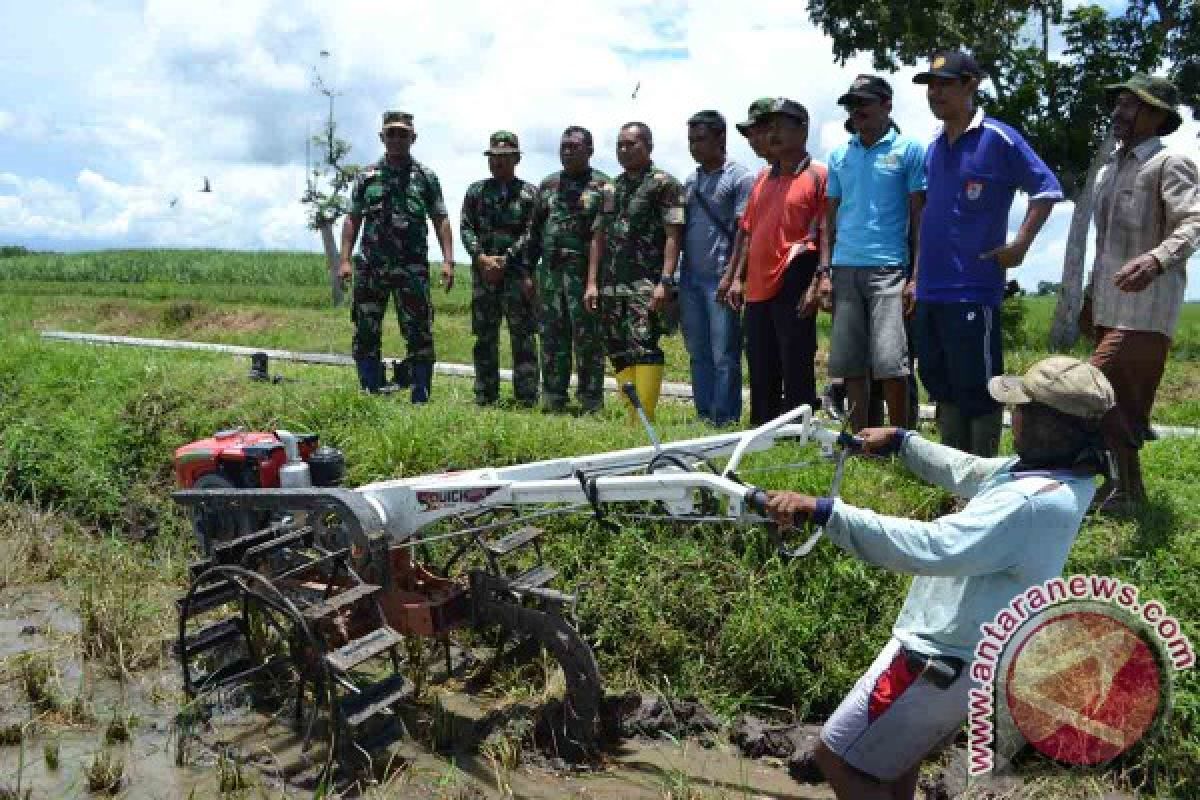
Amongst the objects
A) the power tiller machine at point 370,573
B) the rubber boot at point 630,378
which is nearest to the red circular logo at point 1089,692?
the power tiller machine at point 370,573

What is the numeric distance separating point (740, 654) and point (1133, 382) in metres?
2.04

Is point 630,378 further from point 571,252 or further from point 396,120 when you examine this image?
point 396,120

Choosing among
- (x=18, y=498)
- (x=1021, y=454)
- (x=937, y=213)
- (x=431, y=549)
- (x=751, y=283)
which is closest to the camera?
(x=1021, y=454)

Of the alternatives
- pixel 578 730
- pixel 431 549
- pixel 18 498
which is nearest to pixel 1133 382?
pixel 578 730

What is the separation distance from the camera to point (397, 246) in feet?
25.9

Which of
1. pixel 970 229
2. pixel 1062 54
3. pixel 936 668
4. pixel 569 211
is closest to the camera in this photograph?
pixel 936 668

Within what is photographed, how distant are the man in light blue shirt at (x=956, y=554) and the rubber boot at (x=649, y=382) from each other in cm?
384

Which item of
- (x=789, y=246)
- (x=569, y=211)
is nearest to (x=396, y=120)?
(x=569, y=211)

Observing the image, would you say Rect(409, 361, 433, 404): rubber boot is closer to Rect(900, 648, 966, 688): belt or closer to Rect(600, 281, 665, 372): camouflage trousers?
Rect(600, 281, 665, 372): camouflage trousers

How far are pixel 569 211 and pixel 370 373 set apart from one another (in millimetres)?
1946

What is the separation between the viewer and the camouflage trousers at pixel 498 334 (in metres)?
7.93

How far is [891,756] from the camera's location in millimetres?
3086

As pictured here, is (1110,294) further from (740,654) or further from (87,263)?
(87,263)

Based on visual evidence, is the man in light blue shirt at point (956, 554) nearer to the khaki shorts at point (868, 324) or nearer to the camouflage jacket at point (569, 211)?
the khaki shorts at point (868, 324)
